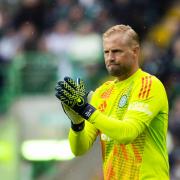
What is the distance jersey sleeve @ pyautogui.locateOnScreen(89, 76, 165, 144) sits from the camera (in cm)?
523

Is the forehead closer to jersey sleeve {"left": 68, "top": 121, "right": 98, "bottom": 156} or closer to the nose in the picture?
the nose

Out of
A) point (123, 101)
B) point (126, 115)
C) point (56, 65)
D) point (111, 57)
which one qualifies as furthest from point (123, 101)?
point (56, 65)

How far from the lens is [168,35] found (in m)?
12.7

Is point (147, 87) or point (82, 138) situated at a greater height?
point (147, 87)

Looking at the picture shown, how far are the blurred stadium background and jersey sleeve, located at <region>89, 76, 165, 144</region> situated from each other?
517cm

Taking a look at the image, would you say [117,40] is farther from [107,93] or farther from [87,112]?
[87,112]

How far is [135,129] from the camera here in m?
5.26

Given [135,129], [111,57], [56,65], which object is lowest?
[56,65]

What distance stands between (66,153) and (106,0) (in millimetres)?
3624

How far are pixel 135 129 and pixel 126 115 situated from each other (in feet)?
0.52

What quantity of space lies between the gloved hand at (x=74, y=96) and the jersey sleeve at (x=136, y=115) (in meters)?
0.06

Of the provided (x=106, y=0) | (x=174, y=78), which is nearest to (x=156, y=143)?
(x=174, y=78)

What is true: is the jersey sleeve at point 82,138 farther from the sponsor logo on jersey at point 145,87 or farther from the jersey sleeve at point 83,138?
the sponsor logo on jersey at point 145,87

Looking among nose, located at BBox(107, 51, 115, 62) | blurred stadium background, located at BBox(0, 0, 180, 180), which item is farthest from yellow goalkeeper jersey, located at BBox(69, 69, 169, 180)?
blurred stadium background, located at BBox(0, 0, 180, 180)
